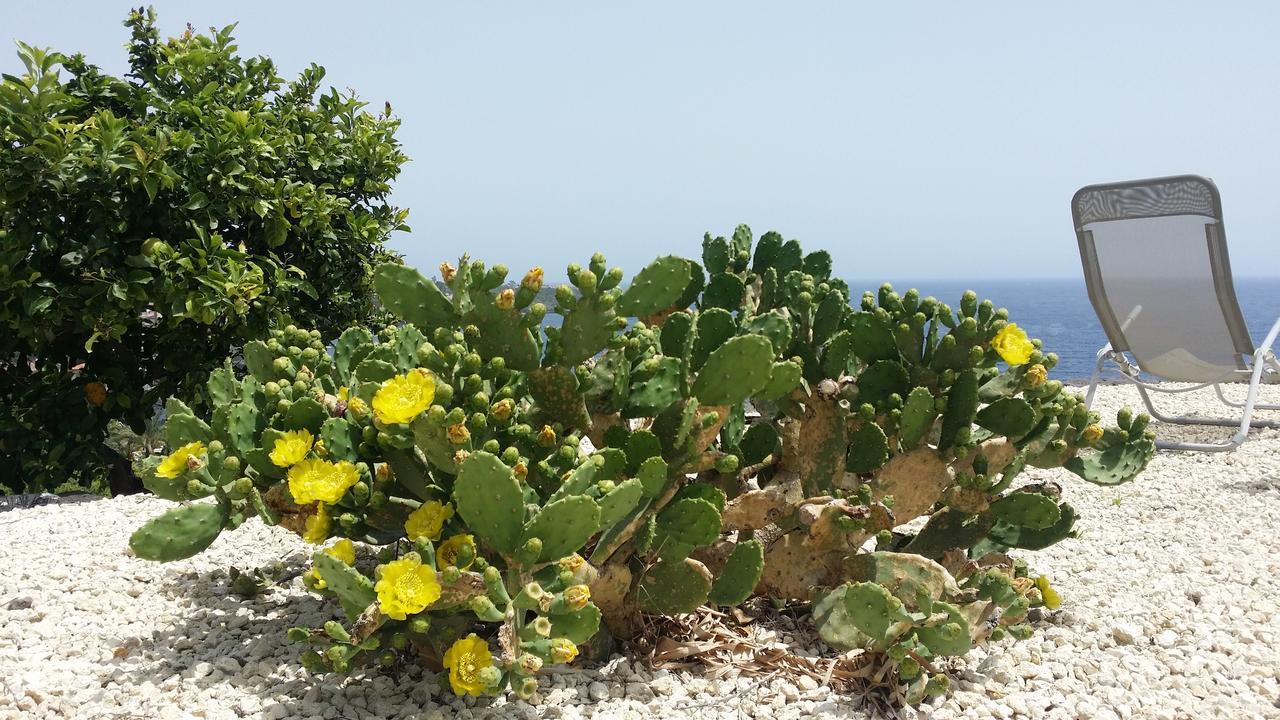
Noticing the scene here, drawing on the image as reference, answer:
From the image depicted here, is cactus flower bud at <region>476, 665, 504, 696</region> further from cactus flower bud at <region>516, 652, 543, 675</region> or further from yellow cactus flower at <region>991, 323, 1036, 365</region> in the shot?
yellow cactus flower at <region>991, 323, 1036, 365</region>

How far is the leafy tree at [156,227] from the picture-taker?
3.73 meters

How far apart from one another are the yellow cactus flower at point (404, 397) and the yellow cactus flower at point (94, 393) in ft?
9.52

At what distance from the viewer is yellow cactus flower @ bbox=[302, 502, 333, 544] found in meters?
2.02

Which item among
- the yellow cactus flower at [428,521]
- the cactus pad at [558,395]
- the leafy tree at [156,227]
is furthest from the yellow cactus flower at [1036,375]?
the leafy tree at [156,227]

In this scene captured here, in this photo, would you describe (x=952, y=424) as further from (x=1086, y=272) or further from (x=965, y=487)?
(x=1086, y=272)

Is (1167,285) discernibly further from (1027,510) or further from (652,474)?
(652,474)

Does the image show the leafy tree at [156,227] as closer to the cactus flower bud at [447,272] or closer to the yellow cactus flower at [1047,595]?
the cactus flower bud at [447,272]

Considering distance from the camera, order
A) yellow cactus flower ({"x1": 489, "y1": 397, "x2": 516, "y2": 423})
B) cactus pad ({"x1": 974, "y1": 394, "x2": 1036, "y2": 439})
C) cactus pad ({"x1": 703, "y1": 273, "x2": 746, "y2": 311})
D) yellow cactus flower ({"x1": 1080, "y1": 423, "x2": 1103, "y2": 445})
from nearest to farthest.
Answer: yellow cactus flower ({"x1": 489, "y1": 397, "x2": 516, "y2": 423}), cactus pad ({"x1": 974, "y1": 394, "x2": 1036, "y2": 439}), yellow cactus flower ({"x1": 1080, "y1": 423, "x2": 1103, "y2": 445}), cactus pad ({"x1": 703, "y1": 273, "x2": 746, "y2": 311})

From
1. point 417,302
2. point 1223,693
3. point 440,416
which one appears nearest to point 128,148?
point 417,302

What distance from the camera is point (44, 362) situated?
4195mm

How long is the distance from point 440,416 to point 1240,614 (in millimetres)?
2278

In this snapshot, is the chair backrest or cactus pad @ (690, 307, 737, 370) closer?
cactus pad @ (690, 307, 737, 370)

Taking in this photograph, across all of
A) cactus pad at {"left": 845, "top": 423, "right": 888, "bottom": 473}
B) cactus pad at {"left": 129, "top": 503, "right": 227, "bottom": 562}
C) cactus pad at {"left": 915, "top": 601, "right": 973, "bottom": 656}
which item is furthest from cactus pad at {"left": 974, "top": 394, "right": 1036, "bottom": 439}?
cactus pad at {"left": 129, "top": 503, "right": 227, "bottom": 562}

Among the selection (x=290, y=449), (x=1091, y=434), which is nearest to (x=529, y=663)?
(x=290, y=449)
